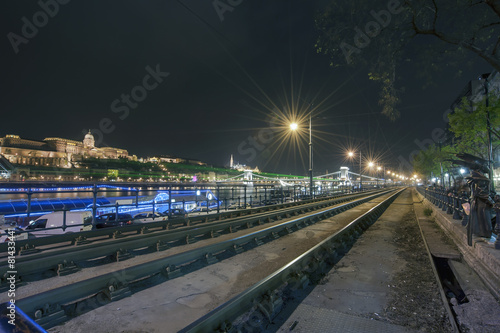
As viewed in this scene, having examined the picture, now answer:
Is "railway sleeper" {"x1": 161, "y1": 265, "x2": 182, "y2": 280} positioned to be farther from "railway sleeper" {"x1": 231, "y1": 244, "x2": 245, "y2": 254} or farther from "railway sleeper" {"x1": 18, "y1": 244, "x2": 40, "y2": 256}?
"railway sleeper" {"x1": 18, "y1": 244, "x2": 40, "y2": 256}

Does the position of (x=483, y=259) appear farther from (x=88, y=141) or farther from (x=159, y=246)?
(x=88, y=141)

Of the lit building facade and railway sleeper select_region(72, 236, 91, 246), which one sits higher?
the lit building facade

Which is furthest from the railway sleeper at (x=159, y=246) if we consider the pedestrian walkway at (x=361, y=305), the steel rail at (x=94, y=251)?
the pedestrian walkway at (x=361, y=305)

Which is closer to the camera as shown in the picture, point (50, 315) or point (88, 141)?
point (50, 315)

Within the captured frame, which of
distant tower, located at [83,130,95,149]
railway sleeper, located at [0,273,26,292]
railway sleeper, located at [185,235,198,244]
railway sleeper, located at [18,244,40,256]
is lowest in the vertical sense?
railway sleeper, located at [185,235,198,244]

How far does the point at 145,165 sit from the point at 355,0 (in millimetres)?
152331

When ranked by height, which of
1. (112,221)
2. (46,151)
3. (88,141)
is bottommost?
(112,221)

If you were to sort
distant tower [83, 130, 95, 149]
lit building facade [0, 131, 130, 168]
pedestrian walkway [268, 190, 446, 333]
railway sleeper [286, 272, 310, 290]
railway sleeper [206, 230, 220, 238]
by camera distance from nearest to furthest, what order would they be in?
pedestrian walkway [268, 190, 446, 333] → railway sleeper [286, 272, 310, 290] → railway sleeper [206, 230, 220, 238] → lit building facade [0, 131, 130, 168] → distant tower [83, 130, 95, 149]

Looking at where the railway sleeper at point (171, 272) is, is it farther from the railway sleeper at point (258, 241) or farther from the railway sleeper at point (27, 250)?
the railway sleeper at point (27, 250)

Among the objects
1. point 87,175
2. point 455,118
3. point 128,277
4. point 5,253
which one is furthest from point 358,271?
point 87,175

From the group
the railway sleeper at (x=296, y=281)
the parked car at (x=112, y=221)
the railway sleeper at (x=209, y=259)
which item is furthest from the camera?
the parked car at (x=112, y=221)

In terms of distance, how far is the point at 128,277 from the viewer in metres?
4.46

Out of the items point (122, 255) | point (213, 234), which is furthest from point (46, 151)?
point (122, 255)

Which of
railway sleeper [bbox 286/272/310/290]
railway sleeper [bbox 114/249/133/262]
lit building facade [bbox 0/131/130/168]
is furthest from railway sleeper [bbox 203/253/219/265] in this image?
lit building facade [bbox 0/131/130/168]
